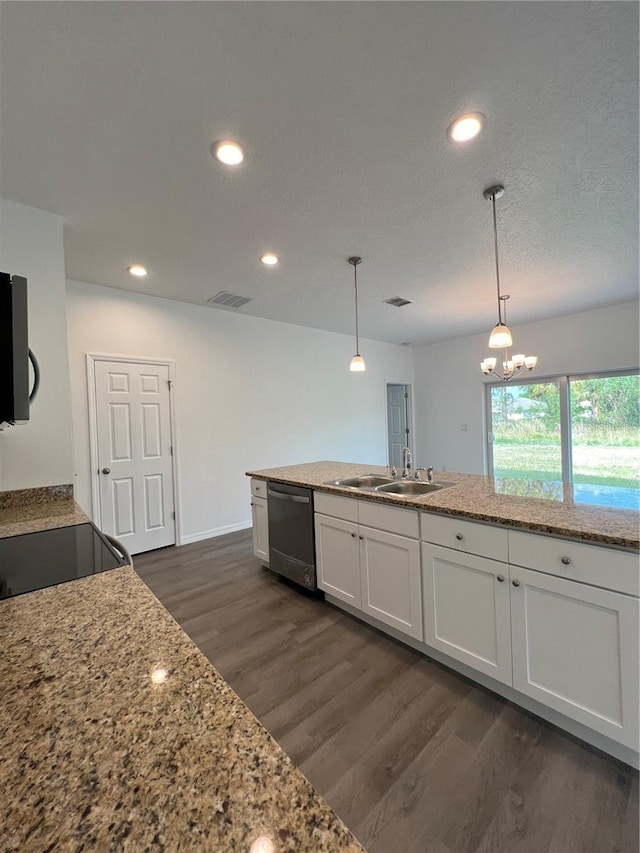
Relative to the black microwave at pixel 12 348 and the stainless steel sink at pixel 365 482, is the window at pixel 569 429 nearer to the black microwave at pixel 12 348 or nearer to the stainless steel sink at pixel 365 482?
the stainless steel sink at pixel 365 482

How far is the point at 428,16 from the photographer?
122 cm

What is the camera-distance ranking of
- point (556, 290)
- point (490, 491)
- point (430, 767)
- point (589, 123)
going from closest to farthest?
1. point (430, 767)
2. point (589, 123)
3. point (490, 491)
4. point (556, 290)

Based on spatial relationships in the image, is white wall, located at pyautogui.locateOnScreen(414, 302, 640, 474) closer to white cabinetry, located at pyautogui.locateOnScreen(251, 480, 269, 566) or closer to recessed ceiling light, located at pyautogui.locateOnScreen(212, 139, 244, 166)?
white cabinetry, located at pyautogui.locateOnScreen(251, 480, 269, 566)

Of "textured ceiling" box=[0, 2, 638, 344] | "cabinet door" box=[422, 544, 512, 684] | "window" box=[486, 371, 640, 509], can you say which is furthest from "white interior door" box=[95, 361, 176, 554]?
"window" box=[486, 371, 640, 509]

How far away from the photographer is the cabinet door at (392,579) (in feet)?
6.47

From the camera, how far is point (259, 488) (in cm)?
311

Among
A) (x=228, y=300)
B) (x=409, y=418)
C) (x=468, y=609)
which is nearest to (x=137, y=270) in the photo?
(x=228, y=300)

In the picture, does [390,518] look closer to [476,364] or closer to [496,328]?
[496,328]

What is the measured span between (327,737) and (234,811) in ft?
A: 4.73

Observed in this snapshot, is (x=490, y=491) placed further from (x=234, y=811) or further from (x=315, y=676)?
(x=234, y=811)

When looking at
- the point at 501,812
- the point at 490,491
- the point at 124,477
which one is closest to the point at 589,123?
the point at 490,491

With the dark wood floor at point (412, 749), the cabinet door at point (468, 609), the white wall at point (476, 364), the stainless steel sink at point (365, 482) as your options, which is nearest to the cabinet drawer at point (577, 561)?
the cabinet door at point (468, 609)

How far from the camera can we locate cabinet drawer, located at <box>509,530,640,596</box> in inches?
51.1

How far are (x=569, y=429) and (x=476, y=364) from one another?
1.70 metres
